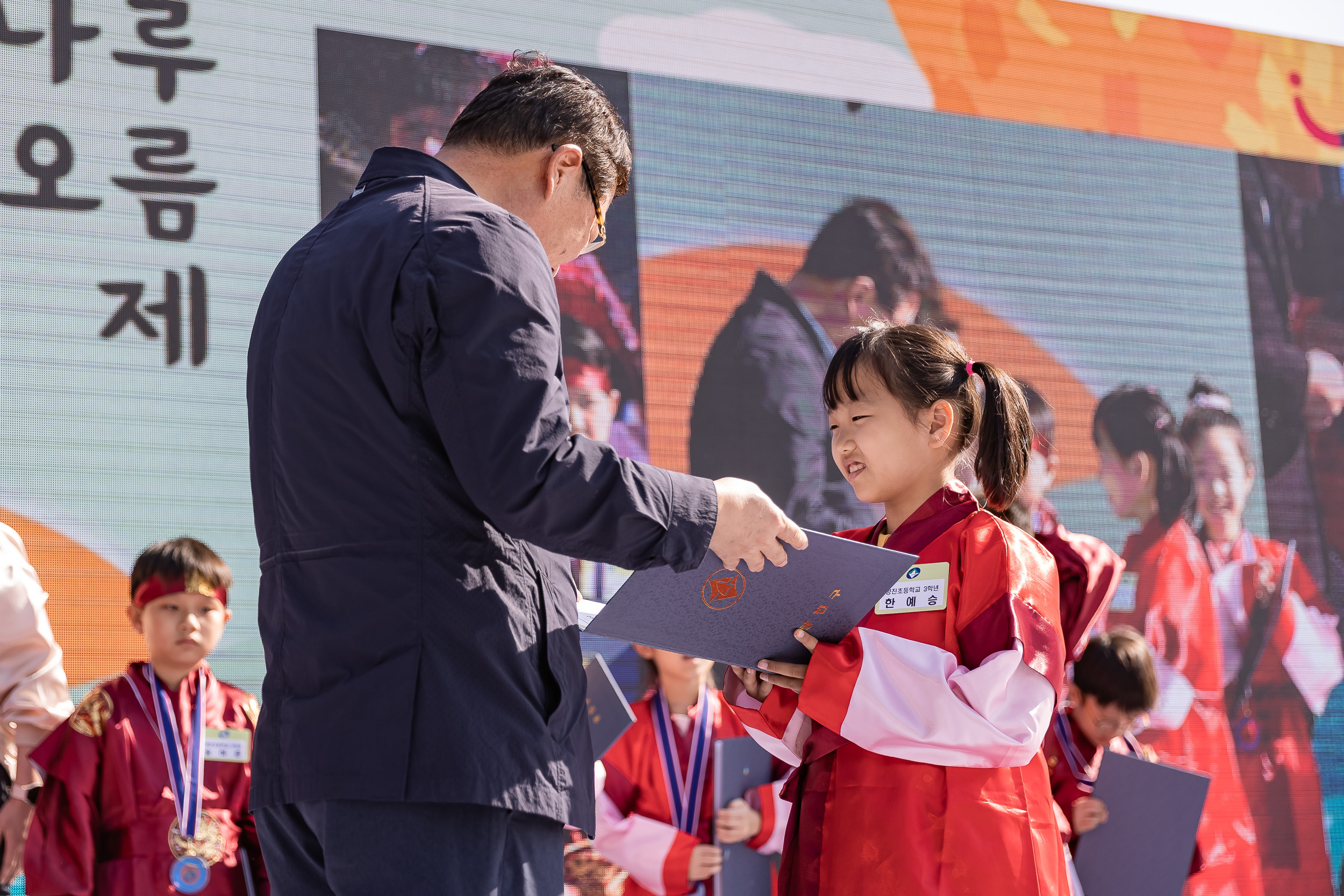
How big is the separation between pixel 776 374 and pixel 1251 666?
259 centimetres

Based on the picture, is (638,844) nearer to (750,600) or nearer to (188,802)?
(188,802)

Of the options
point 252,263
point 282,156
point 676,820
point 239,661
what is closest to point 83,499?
point 239,661

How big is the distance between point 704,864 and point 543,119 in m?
2.08

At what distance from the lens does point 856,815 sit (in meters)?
1.70

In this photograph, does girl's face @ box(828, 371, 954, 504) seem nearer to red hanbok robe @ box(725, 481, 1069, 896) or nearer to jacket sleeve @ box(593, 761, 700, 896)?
red hanbok robe @ box(725, 481, 1069, 896)

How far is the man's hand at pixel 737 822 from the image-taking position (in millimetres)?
2830

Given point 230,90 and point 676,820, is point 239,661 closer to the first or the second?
point 676,820

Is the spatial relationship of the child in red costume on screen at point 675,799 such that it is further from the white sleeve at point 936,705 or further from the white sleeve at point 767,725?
the white sleeve at point 936,705

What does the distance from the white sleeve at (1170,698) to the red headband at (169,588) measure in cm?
386

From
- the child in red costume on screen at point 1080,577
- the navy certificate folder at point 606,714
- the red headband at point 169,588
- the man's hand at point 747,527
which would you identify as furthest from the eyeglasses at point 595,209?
the red headband at point 169,588

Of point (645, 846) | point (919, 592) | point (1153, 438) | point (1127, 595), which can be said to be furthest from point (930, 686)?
point (1153, 438)

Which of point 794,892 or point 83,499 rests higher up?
point 83,499

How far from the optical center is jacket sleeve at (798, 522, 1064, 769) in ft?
5.25

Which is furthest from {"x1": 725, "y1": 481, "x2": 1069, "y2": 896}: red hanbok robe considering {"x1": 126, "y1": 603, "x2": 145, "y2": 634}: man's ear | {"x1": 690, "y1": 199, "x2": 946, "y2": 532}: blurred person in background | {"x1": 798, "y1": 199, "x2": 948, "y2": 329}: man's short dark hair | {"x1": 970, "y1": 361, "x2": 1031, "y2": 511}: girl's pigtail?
{"x1": 798, "y1": 199, "x2": 948, "y2": 329}: man's short dark hair
